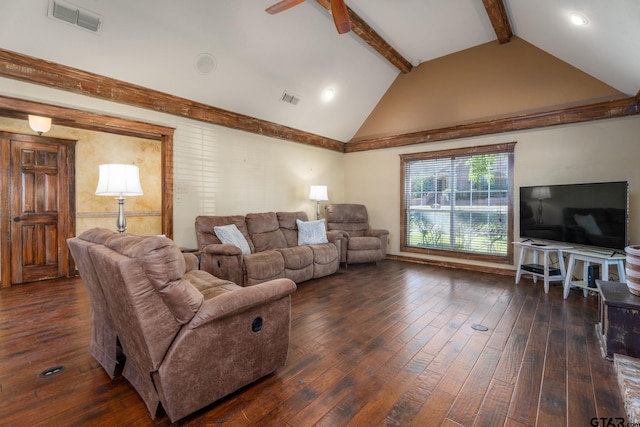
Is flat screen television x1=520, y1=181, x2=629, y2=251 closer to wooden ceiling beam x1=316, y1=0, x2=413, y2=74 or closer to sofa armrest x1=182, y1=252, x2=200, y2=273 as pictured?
wooden ceiling beam x1=316, y1=0, x2=413, y2=74

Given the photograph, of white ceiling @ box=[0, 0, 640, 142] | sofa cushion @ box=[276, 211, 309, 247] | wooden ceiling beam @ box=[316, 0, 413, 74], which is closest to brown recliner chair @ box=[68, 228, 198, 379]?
white ceiling @ box=[0, 0, 640, 142]

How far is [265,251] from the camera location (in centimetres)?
420

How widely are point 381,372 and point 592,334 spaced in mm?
2133

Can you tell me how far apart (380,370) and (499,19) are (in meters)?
4.69

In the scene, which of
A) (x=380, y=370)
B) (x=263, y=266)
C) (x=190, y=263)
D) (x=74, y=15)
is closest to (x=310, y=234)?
(x=263, y=266)

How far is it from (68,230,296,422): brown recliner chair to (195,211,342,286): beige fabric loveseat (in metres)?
1.82

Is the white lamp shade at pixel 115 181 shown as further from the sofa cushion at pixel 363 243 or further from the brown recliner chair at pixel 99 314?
the sofa cushion at pixel 363 243

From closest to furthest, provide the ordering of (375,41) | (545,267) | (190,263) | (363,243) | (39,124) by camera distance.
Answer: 1. (190,263)
2. (545,267)
3. (39,124)
4. (375,41)
5. (363,243)

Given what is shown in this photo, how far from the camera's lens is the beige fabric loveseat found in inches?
144

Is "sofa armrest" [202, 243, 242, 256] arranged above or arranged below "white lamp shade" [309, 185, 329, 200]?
below

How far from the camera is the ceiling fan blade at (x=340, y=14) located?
8.88 ft

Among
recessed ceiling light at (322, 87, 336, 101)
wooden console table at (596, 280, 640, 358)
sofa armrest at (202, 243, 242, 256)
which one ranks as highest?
recessed ceiling light at (322, 87, 336, 101)

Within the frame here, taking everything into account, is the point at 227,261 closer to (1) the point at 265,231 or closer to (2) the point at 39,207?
(1) the point at 265,231

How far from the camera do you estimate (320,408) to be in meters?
1.67
